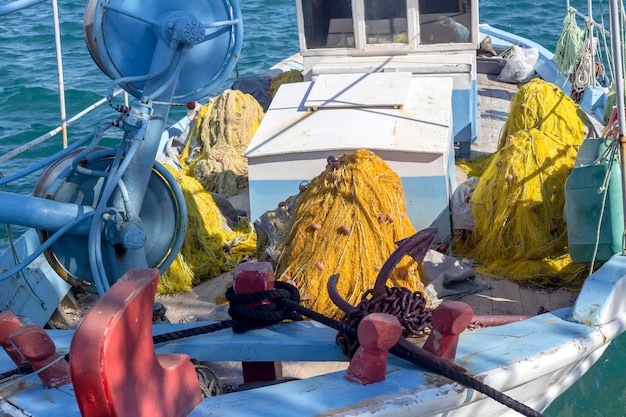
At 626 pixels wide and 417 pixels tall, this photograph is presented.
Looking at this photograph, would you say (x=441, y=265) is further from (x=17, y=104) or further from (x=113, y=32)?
(x=17, y=104)

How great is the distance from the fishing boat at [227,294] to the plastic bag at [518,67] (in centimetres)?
400

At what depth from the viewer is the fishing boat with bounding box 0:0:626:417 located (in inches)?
126

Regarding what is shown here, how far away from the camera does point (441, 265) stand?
5734 mm

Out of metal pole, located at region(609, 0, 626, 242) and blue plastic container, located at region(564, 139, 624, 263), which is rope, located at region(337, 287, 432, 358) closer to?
metal pole, located at region(609, 0, 626, 242)

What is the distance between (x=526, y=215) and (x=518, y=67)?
16.2 ft

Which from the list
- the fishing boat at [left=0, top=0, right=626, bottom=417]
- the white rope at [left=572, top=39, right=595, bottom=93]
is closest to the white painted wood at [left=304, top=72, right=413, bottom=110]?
the fishing boat at [left=0, top=0, right=626, bottom=417]

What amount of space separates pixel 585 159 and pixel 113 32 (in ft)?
11.0

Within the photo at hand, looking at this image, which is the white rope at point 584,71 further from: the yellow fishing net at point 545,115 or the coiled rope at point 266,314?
the coiled rope at point 266,314

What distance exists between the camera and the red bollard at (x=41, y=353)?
3488mm

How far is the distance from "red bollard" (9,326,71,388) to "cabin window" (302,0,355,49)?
18.2 ft

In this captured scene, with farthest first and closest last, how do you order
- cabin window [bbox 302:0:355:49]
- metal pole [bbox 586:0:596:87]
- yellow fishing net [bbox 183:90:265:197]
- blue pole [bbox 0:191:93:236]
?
metal pole [bbox 586:0:596:87] < cabin window [bbox 302:0:355:49] < yellow fishing net [bbox 183:90:265:197] < blue pole [bbox 0:191:93:236]

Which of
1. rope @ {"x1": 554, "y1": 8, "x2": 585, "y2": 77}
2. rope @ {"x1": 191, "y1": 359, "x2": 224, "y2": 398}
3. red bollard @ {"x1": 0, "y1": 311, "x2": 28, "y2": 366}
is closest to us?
red bollard @ {"x1": 0, "y1": 311, "x2": 28, "y2": 366}

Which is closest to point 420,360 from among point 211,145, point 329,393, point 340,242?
point 329,393

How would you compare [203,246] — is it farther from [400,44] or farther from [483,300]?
[400,44]
